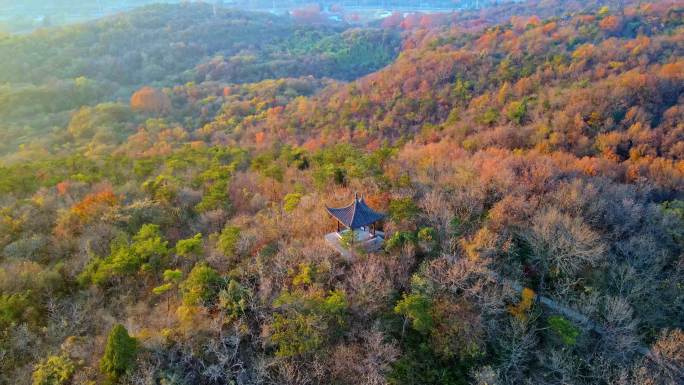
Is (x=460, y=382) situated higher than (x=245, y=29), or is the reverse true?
(x=245, y=29)

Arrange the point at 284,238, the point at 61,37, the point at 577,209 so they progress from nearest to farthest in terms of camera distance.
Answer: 1. the point at 284,238
2. the point at 577,209
3. the point at 61,37

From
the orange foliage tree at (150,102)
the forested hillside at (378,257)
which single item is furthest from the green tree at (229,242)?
the orange foliage tree at (150,102)

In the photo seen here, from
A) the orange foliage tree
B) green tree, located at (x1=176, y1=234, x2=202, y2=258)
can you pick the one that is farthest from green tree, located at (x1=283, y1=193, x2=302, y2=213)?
the orange foliage tree

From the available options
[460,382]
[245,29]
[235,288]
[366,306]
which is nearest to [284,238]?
[235,288]

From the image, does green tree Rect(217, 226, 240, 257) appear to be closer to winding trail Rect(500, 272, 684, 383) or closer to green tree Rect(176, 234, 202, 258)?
green tree Rect(176, 234, 202, 258)

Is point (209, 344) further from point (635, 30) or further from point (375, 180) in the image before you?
point (635, 30)

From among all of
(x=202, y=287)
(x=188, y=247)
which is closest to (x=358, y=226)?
(x=202, y=287)
